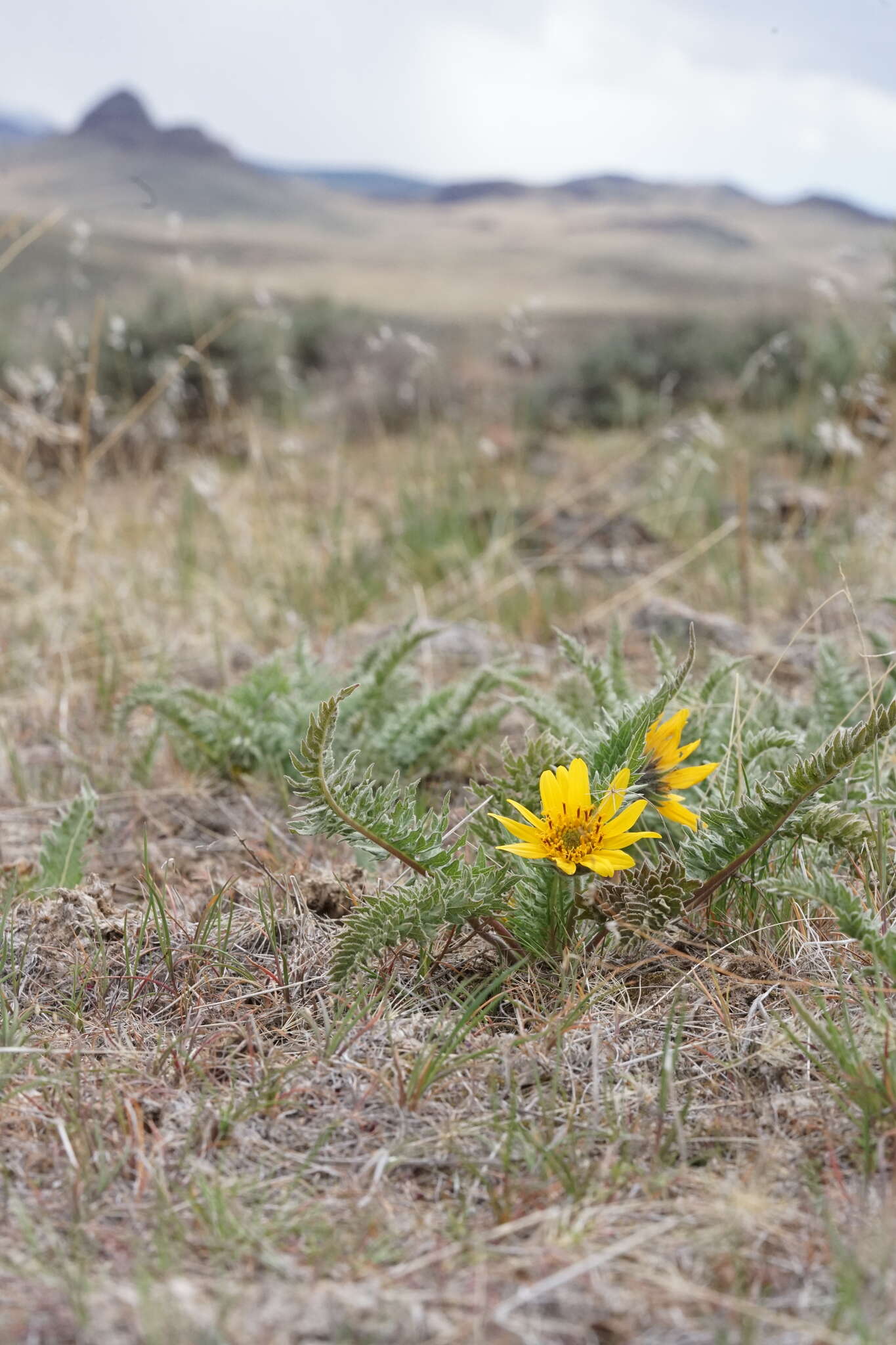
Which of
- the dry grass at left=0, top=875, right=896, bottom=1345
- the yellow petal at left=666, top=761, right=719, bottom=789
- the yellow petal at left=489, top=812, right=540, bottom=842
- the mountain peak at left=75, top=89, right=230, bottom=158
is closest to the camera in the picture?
the dry grass at left=0, top=875, right=896, bottom=1345

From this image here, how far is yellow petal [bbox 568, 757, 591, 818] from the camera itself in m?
1.51

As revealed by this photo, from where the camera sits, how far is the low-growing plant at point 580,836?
1.49 m

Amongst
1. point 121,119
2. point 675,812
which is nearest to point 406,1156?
point 675,812

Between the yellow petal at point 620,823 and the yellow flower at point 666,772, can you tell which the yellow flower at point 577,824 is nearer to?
the yellow petal at point 620,823

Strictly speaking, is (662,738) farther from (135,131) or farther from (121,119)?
(121,119)

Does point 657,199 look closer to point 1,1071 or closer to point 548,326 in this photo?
point 548,326

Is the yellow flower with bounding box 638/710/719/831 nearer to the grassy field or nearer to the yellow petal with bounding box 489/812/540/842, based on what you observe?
the grassy field

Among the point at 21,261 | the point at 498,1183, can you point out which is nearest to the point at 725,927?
the point at 498,1183

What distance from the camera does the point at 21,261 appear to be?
646 inches

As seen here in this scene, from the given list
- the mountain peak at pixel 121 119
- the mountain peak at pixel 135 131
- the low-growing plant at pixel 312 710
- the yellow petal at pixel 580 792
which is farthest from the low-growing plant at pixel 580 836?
the mountain peak at pixel 121 119

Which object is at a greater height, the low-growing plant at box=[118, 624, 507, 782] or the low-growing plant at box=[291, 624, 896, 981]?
the low-growing plant at box=[291, 624, 896, 981]

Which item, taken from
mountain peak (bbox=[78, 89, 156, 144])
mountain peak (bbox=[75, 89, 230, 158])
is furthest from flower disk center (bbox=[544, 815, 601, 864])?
mountain peak (bbox=[78, 89, 156, 144])

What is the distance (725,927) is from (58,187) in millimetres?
22078

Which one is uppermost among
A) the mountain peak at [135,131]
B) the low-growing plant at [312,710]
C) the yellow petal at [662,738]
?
the mountain peak at [135,131]
